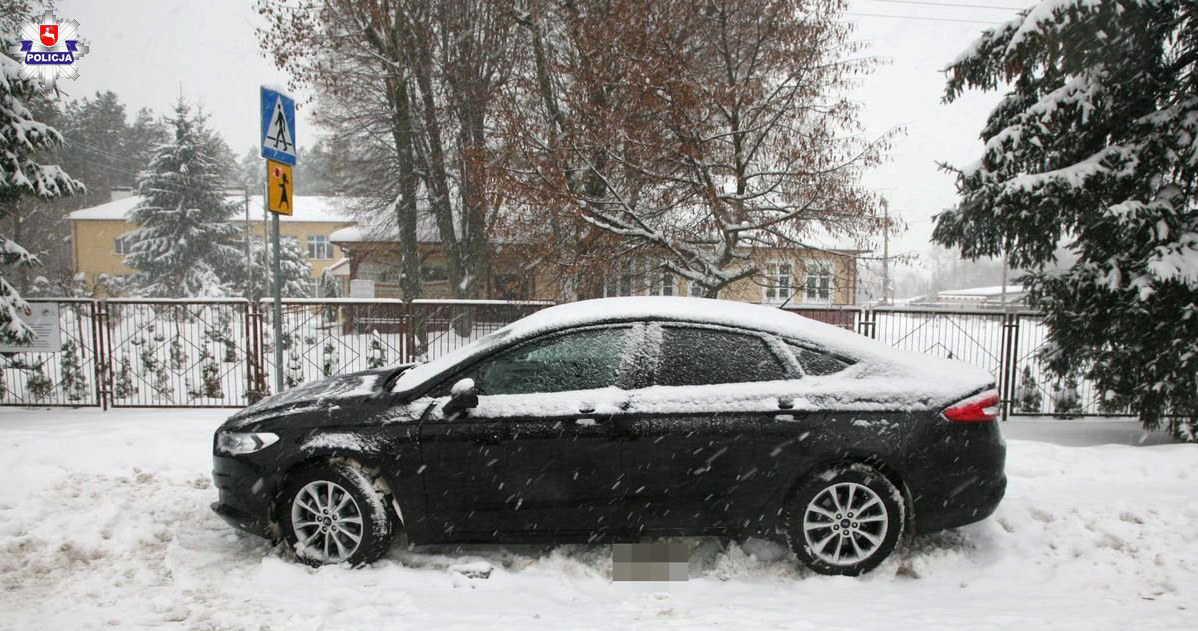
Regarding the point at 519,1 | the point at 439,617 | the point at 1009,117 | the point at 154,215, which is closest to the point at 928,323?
the point at 1009,117

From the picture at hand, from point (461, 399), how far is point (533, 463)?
56 cm

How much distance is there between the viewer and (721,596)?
3576 mm

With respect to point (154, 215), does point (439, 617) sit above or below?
below

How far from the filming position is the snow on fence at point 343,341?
8.37 metres

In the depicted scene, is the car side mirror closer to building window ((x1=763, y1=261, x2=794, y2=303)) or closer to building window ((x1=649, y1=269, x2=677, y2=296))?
building window ((x1=649, y1=269, x2=677, y2=296))

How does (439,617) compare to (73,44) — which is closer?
(439,617)

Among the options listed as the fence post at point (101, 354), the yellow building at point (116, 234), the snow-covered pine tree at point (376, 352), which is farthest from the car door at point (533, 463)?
the yellow building at point (116, 234)

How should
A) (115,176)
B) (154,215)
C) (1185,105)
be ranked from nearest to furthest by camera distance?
1. (1185,105)
2. (154,215)
3. (115,176)

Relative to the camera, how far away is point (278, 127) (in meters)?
5.71

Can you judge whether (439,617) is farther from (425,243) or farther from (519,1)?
(425,243)

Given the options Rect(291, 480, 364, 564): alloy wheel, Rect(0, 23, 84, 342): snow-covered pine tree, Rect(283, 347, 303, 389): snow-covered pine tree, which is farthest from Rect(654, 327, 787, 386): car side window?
Rect(0, 23, 84, 342): snow-covered pine tree

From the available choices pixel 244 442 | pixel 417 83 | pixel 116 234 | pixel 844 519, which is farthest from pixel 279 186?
pixel 116 234

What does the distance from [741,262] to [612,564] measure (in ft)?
23.3

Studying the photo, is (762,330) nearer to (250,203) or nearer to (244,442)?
(244,442)
